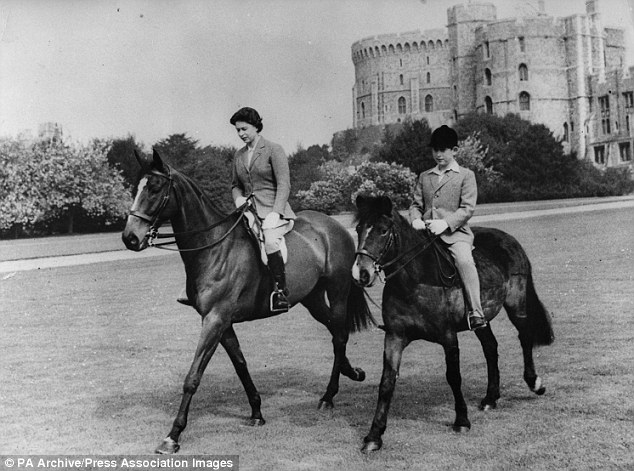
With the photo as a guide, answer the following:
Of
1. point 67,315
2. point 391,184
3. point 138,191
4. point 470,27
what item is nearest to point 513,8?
point 470,27

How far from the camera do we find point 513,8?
99000 millimetres

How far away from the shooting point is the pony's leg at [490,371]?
305 inches

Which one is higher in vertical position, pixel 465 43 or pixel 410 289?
pixel 465 43

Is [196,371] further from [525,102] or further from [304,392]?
[525,102]

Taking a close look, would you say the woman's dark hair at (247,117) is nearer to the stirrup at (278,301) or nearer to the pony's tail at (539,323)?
the stirrup at (278,301)

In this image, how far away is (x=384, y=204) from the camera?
21.5 ft

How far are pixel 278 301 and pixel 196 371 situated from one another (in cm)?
121

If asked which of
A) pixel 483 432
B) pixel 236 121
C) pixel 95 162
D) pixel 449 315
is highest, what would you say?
pixel 95 162

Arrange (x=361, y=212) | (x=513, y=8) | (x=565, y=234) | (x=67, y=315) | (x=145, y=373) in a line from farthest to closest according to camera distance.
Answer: (x=513, y=8) → (x=565, y=234) → (x=67, y=315) → (x=145, y=373) → (x=361, y=212)

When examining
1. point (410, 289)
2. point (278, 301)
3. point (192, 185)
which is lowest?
point (278, 301)

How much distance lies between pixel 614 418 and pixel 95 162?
5400 cm

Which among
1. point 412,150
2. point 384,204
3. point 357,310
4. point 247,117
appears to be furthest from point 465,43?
point 384,204

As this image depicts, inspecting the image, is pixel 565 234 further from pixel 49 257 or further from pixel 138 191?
pixel 138 191

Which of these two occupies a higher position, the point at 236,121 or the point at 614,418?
the point at 236,121
